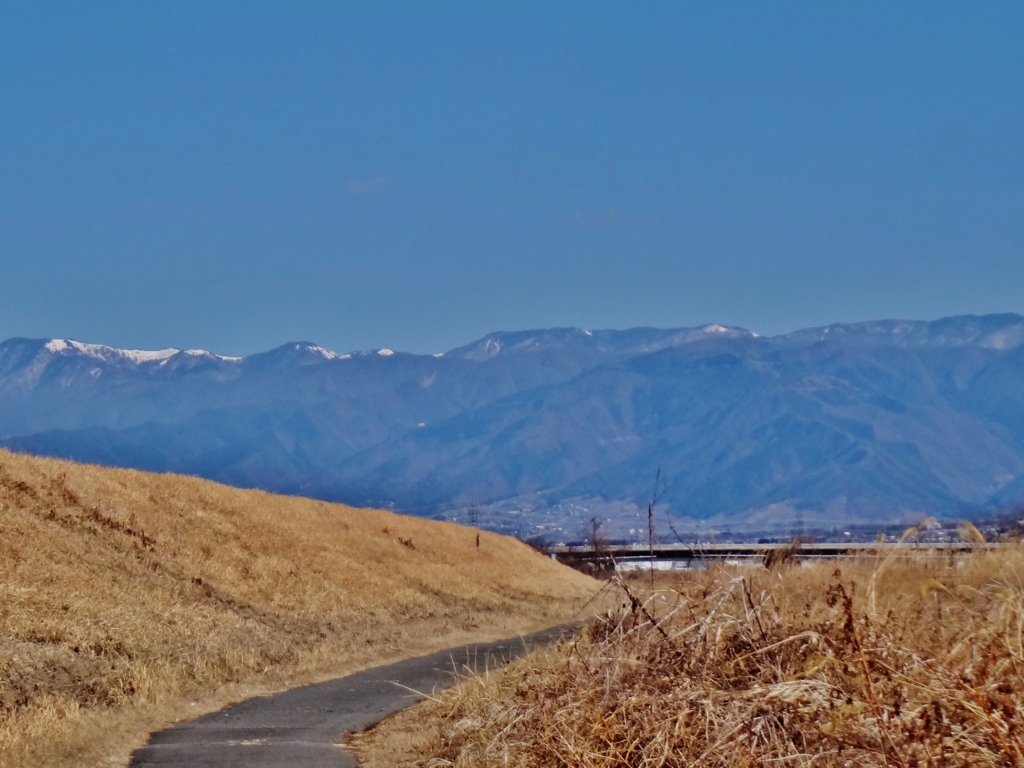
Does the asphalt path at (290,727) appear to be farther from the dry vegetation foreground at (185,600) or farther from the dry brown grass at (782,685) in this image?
the dry brown grass at (782,685)

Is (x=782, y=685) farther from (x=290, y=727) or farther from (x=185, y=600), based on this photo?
(x=185, y=600)

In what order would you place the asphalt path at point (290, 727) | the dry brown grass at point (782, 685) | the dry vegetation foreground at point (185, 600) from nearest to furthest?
the dry brown grass at point (782, 685) → the asphalt path at point (290, 727) → the dry vegetation foreground at point (185, 600)

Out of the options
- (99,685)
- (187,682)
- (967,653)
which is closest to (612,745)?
(967,653)

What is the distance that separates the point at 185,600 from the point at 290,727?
550 inches

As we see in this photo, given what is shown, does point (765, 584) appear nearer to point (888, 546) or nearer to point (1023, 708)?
point (888, 546)

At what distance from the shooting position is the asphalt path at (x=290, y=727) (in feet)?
39.8

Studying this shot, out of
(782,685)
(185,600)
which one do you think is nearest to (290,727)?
(782,685)

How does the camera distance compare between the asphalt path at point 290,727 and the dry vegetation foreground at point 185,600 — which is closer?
the asphalt path at point 290,727

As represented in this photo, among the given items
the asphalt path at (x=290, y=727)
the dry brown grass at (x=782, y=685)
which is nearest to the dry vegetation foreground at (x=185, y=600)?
the asphalt path at (x=290, y=727)

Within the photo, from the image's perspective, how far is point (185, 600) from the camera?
2764 cm

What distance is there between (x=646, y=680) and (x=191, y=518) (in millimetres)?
31649

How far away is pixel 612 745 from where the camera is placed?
6621 millimetres

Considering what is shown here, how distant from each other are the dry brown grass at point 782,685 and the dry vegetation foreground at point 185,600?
673cm

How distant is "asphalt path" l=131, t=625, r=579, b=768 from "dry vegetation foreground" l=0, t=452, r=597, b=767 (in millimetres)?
603
